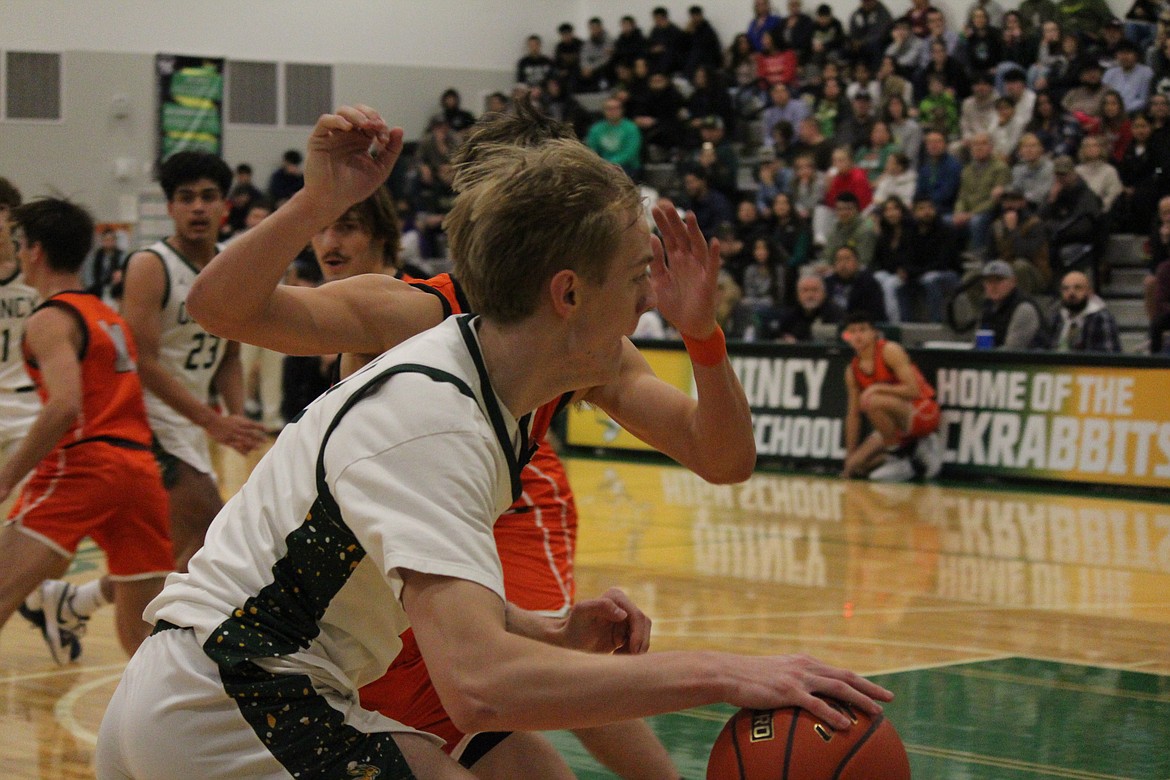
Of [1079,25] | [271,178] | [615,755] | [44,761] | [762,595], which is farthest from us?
[271,178]

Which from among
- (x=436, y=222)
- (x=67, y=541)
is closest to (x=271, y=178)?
(x=436, y=222)

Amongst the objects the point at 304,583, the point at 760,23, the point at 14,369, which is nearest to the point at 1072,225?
the point at 760,23

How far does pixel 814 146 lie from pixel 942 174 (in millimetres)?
2285

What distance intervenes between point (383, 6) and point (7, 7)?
18.3 feet

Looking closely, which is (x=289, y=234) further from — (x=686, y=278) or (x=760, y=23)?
(x=760, y=23)

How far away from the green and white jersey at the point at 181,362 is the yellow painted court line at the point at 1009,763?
303cm

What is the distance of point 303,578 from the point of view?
231cm

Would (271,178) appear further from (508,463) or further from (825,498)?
(508,463)

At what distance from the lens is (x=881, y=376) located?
13.1m

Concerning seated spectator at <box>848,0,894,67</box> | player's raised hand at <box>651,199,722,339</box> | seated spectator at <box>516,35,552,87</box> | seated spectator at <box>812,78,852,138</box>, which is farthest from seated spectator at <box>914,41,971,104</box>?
player's raised hand at <box>651,199,722,339</box>

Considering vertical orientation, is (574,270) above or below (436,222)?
above

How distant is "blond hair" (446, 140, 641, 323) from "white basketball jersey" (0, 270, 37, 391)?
503 cm

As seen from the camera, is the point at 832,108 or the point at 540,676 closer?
the point at 540,676

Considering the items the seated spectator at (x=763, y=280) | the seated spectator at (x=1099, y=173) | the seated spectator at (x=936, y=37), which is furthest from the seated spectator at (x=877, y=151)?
the seated spectator at (x=1099, y=173)
